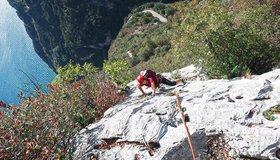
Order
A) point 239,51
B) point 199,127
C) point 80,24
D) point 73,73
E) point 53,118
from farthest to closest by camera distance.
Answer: point 80,24
point 73,73
point 239,51
point 53,118
point 199,127

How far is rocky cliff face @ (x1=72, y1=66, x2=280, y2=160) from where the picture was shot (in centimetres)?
570

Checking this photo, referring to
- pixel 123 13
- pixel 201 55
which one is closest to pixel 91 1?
pixel 123 13

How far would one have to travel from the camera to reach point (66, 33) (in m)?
92.2

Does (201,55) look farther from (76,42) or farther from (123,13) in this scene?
(76,42)

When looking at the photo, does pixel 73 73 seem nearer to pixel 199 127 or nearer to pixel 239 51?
pixel 239 51

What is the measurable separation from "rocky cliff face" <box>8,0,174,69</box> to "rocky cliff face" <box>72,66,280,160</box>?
65.9 m

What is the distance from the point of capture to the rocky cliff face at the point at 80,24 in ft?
271

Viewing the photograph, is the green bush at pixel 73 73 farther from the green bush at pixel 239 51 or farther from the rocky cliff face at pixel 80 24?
the rocky cliff face at pixel 80 24

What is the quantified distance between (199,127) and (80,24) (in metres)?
83.7

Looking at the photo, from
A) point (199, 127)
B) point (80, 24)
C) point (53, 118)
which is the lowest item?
point (199, 127)

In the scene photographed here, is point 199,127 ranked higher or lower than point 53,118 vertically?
lower

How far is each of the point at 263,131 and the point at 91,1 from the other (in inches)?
3234

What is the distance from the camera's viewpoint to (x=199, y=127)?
20.4ft

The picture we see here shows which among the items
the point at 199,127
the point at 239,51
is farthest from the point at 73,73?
the point at 199,127
